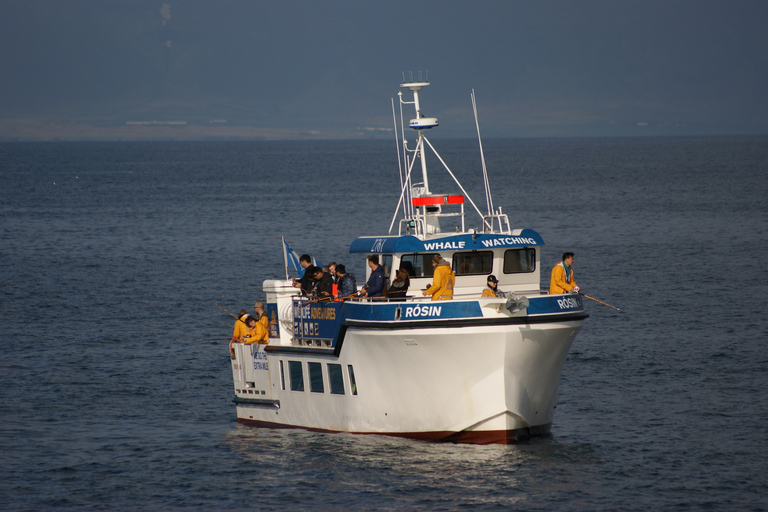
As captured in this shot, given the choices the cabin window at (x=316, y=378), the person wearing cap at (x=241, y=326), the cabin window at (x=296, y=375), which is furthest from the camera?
the person wearing cap at (x=241, y=326)

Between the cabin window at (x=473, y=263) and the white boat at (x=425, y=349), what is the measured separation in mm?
23

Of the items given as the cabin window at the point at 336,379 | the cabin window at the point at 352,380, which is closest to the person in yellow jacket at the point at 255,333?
the cabin window at the point at 336,379

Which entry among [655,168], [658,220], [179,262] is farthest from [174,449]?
[655,168]

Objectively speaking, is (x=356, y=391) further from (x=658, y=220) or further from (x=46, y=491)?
(x=658, y=220)

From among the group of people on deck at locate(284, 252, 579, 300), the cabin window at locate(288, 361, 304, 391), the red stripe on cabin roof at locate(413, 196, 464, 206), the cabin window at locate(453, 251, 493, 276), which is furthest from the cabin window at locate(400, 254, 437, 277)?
the cabin window at locate(288, 361, 304, 391)

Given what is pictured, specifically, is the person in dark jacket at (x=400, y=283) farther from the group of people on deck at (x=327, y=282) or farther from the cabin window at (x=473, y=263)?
the cabin window at (x=473, y=263)

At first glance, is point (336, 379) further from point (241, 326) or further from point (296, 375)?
point (241, 326)

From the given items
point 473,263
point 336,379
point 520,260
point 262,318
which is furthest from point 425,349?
point 262,318

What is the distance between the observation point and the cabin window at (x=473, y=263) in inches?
897

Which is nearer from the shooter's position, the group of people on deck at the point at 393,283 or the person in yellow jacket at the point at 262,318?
the group of people on deck at the point at 393,283

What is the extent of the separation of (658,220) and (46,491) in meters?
59.5

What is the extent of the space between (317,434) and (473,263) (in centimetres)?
531

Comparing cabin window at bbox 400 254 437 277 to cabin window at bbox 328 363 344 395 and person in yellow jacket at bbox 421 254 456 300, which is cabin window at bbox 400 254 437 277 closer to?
person in yellow jacket at bbox 421 254 456 300

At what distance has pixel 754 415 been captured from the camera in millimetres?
24891
